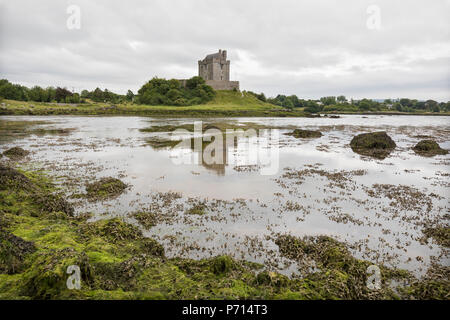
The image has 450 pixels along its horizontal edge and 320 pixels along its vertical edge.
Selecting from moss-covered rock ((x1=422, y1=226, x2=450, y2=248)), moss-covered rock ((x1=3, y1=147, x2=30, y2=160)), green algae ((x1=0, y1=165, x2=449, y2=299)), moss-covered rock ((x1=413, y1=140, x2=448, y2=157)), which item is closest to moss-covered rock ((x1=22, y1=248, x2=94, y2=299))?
green algae ((x1=0, y1=165, x2=449, y2=299))

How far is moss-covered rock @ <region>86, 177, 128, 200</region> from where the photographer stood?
538 inches

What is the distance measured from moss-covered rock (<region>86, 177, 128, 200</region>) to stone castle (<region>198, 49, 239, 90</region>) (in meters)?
143

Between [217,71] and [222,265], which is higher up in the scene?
[217,71]

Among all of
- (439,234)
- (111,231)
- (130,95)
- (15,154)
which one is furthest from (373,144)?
(130,95)

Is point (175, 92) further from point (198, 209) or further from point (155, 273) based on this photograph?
point (155, 273)

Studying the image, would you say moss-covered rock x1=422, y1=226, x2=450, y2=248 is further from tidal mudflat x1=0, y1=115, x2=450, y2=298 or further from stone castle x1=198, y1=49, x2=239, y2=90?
stone castle x1=198, y1=49, x2=239, y2=90

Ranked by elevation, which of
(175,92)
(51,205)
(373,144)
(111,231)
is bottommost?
(111,231)

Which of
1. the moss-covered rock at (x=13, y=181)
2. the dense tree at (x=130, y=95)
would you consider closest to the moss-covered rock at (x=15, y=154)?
the moss-covered rock at (x=13, y=181)

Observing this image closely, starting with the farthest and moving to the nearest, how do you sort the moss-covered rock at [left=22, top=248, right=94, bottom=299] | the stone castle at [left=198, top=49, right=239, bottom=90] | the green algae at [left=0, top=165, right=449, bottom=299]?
the stone castle at [left=198, top=49, right=239, bottom=90] → the green algae at [left=0, top=165, right=449, bottom=299] → the moss-covered rock at [left=22, top=248, right=94, bottom=299]

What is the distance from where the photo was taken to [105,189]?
46.9 ft

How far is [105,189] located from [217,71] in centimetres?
14811

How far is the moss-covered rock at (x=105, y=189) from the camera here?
44.9 feet
